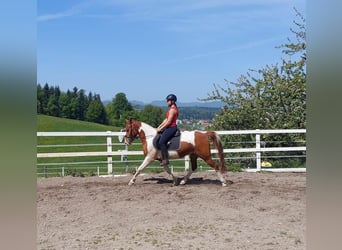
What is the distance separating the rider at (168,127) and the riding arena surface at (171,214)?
581 mm

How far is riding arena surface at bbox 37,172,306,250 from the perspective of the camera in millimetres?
3783

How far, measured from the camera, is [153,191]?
623 centimetres

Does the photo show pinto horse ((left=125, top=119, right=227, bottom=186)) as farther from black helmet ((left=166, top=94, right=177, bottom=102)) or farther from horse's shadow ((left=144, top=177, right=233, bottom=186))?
black helmet ((left=166, top=94, right=177, bottom=102))

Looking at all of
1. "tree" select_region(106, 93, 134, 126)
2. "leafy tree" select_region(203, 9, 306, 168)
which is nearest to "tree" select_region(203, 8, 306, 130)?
"leafy tree" select_region(203, 9, 306, 168)

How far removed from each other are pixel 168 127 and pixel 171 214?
6.30ft

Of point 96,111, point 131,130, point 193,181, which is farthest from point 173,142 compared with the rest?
point 96,111

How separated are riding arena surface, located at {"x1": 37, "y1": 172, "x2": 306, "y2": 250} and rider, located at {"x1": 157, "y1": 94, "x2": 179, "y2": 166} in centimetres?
58

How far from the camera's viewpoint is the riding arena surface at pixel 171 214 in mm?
3783

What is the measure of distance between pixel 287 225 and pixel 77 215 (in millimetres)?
2439

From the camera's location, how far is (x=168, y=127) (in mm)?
6465

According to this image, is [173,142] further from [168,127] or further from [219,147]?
[219,147]

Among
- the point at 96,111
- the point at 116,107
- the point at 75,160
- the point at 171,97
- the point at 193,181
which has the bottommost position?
the point at 75,160
